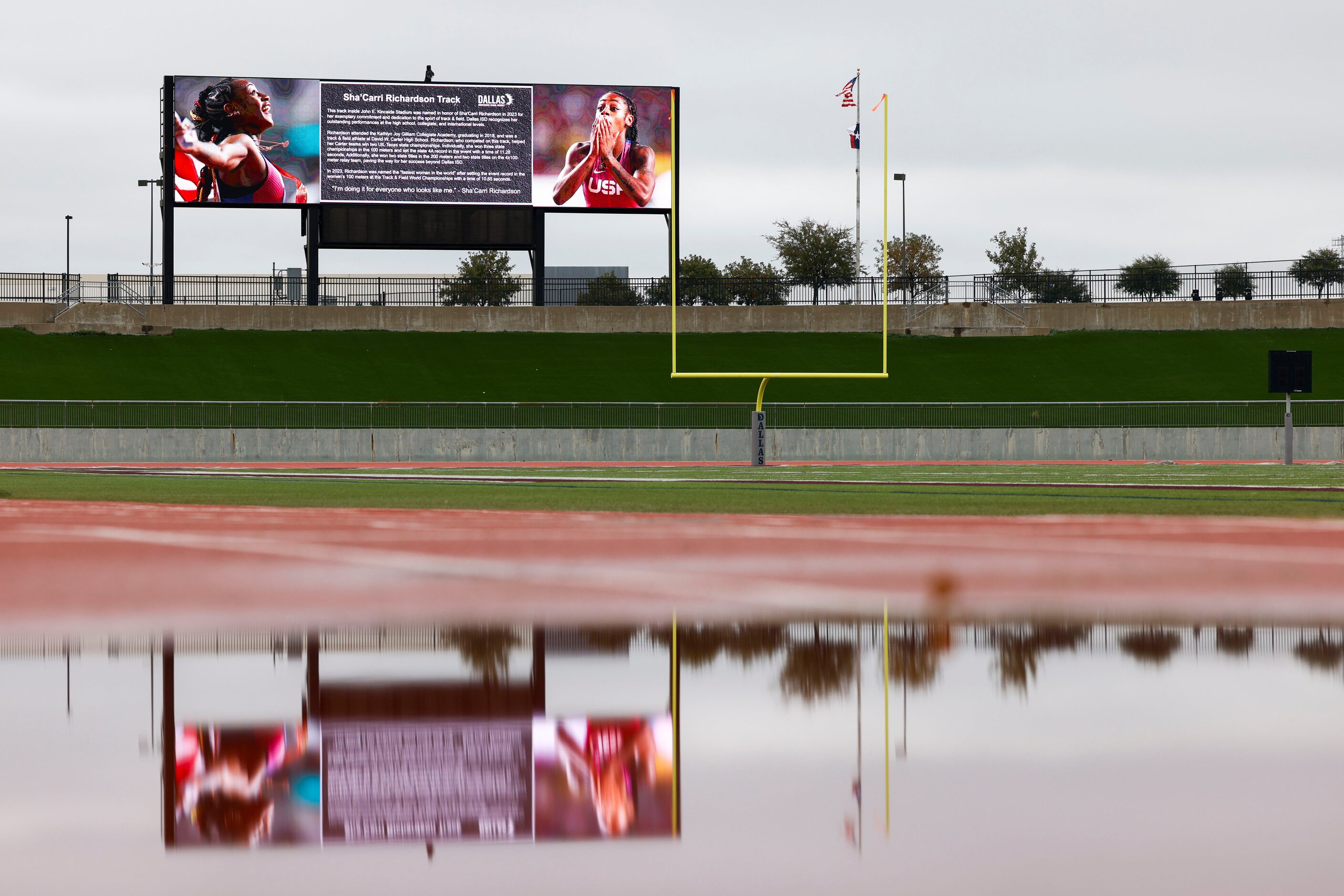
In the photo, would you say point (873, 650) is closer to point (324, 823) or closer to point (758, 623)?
point (758, 623)

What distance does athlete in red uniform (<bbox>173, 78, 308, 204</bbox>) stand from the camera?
→ 51281mm

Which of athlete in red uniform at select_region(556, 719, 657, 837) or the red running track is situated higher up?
athlete in red uniform at select_region(556, 719, 657, 837)

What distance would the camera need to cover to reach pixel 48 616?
26.6 feet

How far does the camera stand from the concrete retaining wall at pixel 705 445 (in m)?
43.6

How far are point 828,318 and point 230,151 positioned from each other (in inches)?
935

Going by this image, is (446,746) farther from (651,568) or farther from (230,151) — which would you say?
(230,151)

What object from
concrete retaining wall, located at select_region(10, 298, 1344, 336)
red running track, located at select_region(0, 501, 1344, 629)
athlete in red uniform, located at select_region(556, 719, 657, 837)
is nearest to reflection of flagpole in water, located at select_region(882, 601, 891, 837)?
athlete in red uniform, located at select_region(556, 719, 657, 837)

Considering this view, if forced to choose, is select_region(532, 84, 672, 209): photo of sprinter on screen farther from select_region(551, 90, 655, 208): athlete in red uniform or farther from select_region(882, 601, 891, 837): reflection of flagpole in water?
select_region(882, 601, 891, 837): reflection of flagpole in water

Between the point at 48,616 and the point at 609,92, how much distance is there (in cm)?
4594

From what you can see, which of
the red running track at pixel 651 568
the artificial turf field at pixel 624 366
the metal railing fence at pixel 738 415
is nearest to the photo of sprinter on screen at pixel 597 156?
the artificial turf field at pixel 624 366

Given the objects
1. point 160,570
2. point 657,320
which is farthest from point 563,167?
point 160,570

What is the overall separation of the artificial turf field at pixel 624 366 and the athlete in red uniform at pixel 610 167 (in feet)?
19.4

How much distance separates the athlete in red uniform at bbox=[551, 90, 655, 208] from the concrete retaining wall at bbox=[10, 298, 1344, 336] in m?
6.62

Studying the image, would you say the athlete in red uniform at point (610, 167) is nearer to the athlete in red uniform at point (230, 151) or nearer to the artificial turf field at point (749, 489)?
the athlete in red uniform at point (230, 151)
